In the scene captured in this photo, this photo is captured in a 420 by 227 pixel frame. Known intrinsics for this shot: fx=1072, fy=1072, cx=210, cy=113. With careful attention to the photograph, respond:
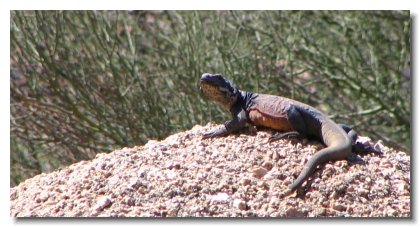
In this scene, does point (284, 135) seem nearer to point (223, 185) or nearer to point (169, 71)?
point (223, 185)

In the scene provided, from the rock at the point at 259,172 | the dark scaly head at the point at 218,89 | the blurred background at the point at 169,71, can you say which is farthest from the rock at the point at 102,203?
the blurred background at the point at 169,71

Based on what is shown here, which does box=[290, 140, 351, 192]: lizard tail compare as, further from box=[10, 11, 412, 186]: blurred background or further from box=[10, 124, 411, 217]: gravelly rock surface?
box=[10, 11, 412, 186]: blurred background

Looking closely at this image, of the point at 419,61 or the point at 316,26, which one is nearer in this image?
the point at 419,61

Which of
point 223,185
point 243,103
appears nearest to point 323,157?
point 223,185
